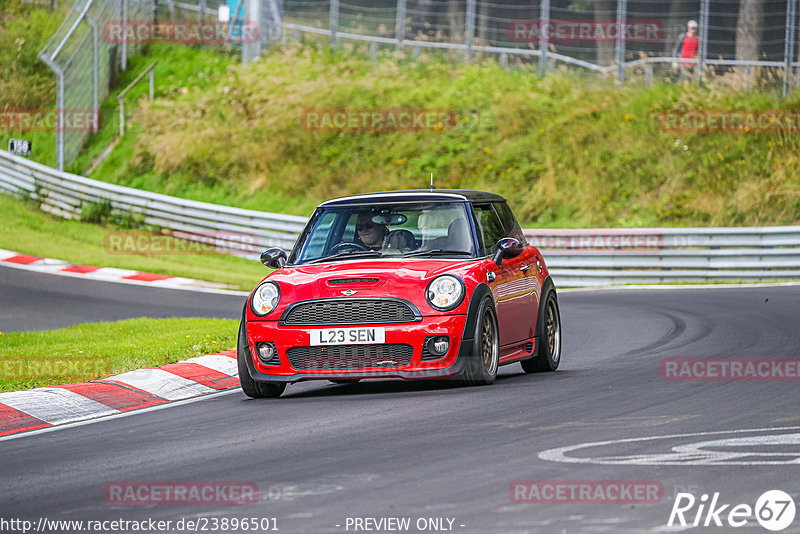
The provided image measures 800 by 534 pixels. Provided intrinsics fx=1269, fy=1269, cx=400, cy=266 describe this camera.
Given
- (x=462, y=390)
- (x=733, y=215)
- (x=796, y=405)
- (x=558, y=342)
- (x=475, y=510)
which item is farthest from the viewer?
(x=733, y=215)

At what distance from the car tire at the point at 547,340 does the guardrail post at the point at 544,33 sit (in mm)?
18992

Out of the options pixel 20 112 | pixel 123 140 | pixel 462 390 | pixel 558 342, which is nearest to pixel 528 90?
pixel 123 140

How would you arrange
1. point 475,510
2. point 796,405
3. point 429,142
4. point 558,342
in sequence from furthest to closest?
point 429,142 → point 558,342 → point 796,405 → point 475,510

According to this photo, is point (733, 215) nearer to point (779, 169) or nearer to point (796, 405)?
point (779, 169)

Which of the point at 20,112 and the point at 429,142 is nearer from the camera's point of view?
the point at 429,142

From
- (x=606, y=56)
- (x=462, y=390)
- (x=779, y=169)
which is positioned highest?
(x=606, y=56)

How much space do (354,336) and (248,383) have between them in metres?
1.04

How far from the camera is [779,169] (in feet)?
87.2

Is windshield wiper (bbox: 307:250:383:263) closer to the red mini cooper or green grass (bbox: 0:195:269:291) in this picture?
the red mini cooper

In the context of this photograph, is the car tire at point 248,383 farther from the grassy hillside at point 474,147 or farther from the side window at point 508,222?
the grassy hillside at point 474,147

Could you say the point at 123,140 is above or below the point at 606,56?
below

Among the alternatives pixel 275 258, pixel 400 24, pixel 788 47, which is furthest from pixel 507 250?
pixel 400 24

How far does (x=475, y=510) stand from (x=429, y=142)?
2629 cm

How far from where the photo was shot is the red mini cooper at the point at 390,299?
30.1ft
